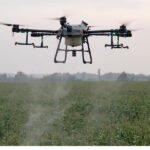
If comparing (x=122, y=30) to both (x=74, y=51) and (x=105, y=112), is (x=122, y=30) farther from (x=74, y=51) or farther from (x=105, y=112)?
(x=105, y=112)

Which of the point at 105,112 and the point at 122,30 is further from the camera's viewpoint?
the point at 105,112

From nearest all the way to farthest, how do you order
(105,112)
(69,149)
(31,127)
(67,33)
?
(69,149) → (67,33) → (31,127) → (105,112)

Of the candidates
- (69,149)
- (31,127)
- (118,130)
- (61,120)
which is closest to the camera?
(69,149)

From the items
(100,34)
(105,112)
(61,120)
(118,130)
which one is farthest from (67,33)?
(105,112)

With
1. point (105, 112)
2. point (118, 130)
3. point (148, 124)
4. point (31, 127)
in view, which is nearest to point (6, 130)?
point (31, 127)

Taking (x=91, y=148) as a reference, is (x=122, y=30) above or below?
above

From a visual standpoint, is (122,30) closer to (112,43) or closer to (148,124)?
(112,43)
